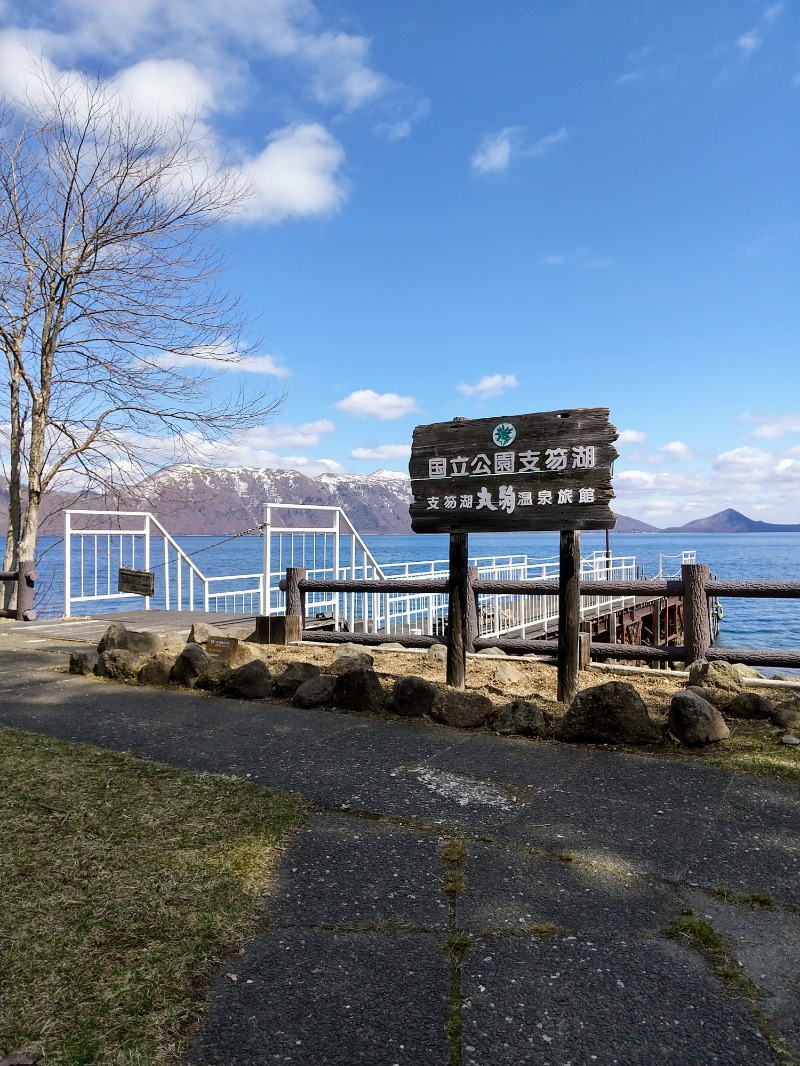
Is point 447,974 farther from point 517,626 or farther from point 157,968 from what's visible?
point 517,626

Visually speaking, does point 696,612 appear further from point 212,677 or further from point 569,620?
point 212,677

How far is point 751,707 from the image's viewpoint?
462 centimetres

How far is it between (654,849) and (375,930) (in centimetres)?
117

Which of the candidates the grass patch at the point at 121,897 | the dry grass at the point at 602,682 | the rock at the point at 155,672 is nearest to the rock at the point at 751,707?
the dry grass at the point at 602,682

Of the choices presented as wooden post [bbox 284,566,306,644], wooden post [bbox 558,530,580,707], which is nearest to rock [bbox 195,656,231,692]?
wooden post [bbox 284,566,306,644]

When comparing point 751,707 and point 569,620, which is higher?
point 569,620

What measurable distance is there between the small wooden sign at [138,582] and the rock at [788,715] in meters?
8.10

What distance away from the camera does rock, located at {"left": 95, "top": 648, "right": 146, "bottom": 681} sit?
234 inches

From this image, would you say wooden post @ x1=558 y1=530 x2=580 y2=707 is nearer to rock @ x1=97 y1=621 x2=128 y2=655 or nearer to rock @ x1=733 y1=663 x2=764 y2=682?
rock @ x1=733 y1=663 x2=764 y2=682

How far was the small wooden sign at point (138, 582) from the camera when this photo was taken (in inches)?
399

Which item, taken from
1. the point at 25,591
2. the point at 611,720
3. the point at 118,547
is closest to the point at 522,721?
the point at 611,720

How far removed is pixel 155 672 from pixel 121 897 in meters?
3.71

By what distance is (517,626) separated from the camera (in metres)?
15.3

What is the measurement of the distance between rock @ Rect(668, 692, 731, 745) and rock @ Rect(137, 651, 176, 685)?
3861 mm
